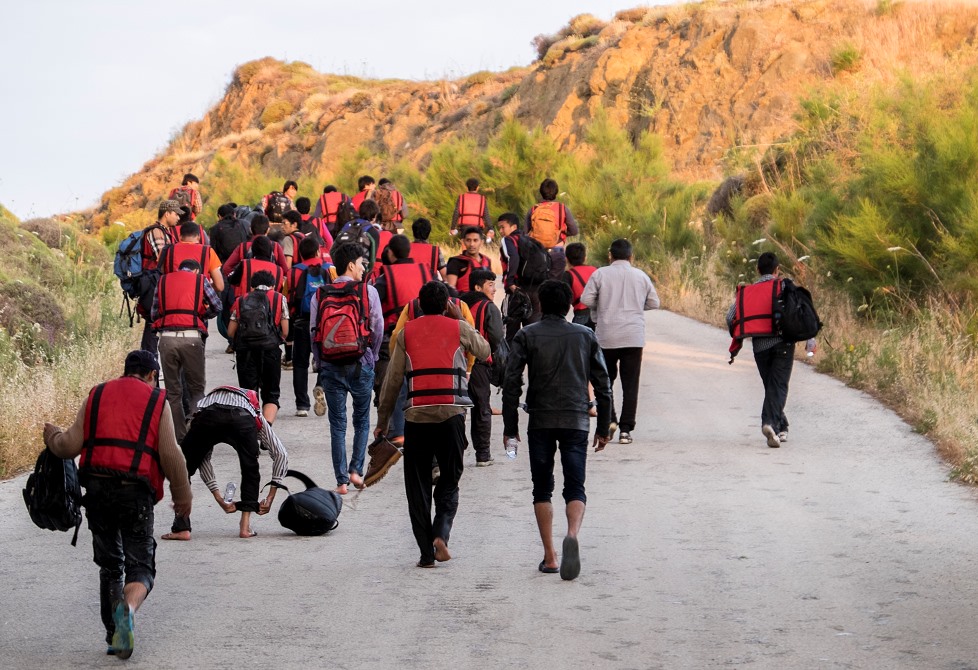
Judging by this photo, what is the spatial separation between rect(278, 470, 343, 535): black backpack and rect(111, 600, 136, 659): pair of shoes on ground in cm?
301

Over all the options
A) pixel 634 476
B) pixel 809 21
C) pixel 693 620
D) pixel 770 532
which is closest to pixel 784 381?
pixel 634 476

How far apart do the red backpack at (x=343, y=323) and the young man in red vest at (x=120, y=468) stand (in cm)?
383

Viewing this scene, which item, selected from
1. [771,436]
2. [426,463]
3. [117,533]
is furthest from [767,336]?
[117,533]

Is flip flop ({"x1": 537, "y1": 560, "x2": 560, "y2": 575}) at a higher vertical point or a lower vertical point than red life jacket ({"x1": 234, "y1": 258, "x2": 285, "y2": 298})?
lower

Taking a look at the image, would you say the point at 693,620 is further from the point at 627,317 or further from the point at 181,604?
the point at 627,317

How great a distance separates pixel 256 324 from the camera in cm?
1245

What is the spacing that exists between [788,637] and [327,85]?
73.5 meters

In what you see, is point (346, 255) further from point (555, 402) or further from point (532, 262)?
point (532, 262)

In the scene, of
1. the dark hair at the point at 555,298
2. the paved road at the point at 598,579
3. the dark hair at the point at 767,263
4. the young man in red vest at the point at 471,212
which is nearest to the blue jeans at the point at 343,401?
the paved road at the point at 598,579

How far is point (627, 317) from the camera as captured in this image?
13086mm

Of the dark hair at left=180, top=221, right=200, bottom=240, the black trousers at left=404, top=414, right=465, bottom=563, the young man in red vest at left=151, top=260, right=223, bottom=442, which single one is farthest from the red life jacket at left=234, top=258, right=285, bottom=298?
the black trousers at left=404, top=414, right=465, bottom=563

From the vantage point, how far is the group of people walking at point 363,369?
701 cm

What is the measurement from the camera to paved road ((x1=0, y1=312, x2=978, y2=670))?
704 centimetres

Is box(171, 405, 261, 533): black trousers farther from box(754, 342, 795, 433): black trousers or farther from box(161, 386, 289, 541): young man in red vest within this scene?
box(754, 342, 795, 433): black trousers
